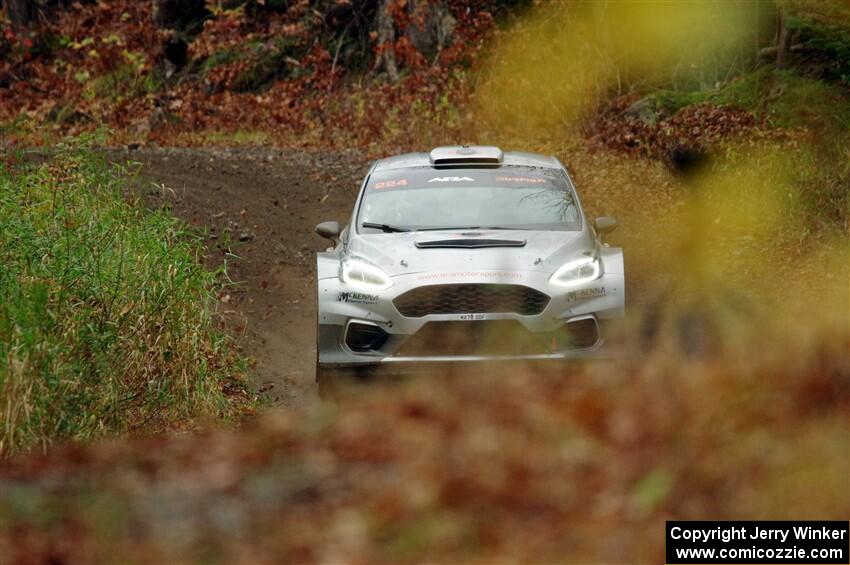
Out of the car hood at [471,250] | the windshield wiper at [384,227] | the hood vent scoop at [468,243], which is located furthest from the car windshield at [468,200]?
the hood vent scoop at [468,243]

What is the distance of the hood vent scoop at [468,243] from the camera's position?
8797 mm

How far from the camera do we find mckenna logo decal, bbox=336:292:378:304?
843 cm

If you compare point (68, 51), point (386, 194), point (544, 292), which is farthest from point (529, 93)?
point (68, 51)

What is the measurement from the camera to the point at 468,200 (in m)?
10.0

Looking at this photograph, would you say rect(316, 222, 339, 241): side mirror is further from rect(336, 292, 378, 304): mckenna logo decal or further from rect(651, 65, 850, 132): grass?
A: rect(651, 65, 850, 132): grass

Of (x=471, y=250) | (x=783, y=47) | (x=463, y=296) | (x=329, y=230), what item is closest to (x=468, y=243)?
(x=471, y=250)

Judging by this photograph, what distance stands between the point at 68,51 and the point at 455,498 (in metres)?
34.1

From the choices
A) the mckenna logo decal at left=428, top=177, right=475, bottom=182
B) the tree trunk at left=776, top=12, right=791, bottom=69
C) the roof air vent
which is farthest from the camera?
the tree trunk at left=776, top=12, right=791, bottom=69

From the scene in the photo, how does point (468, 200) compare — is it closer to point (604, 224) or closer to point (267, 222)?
point (604, 224)

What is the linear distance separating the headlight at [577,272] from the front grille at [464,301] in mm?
223

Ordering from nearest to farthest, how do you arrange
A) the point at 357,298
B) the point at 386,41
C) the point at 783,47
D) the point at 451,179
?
1. the point at 357,298
2. the point at 451,179
3. the point at 783,47
4. the point at 386,41

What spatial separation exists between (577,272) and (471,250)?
0.77 m

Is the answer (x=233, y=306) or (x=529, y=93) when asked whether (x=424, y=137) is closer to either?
(x=529, y=93)

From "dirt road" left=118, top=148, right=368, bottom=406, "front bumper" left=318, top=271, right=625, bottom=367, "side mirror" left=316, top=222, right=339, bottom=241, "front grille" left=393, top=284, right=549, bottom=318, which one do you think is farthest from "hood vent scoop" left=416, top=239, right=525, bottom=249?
"dirt road" left=118, top=148, right=368, bottom=406
